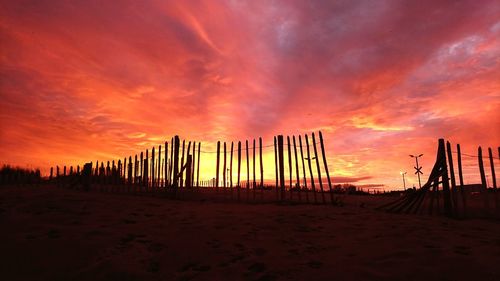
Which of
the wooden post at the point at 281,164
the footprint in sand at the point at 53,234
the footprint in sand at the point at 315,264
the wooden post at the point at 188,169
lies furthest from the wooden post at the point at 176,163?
the footprint in sand at the point at 315,264

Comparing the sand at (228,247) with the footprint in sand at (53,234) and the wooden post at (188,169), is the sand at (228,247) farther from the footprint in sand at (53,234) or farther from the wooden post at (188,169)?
the wooden post at (188,169)

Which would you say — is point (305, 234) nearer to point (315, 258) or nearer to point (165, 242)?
point (315, 258)

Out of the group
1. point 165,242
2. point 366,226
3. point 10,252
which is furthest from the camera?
point 366,226

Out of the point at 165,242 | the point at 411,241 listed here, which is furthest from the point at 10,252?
the point at 411,241

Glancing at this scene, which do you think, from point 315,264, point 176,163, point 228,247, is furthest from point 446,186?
point 176,163

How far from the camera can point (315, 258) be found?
463 centimetres

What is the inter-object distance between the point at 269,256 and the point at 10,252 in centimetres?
381

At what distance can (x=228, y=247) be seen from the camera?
5.27 meters

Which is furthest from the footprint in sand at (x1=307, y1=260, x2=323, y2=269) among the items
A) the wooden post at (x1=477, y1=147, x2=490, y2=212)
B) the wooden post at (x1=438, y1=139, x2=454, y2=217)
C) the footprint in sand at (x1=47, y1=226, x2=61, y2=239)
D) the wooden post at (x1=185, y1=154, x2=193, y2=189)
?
the wooden post at (x1=185, y1=154, x2=193, y2=189)

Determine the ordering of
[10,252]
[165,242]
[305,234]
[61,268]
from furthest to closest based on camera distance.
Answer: [305,234] < [165,242] < [10,252] < [61,268]

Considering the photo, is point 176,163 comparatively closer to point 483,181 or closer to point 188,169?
point 188,169

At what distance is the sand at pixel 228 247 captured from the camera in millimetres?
4070

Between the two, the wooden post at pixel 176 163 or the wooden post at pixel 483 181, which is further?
the wooden post at pixel 176 163

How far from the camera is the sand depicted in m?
4.07
